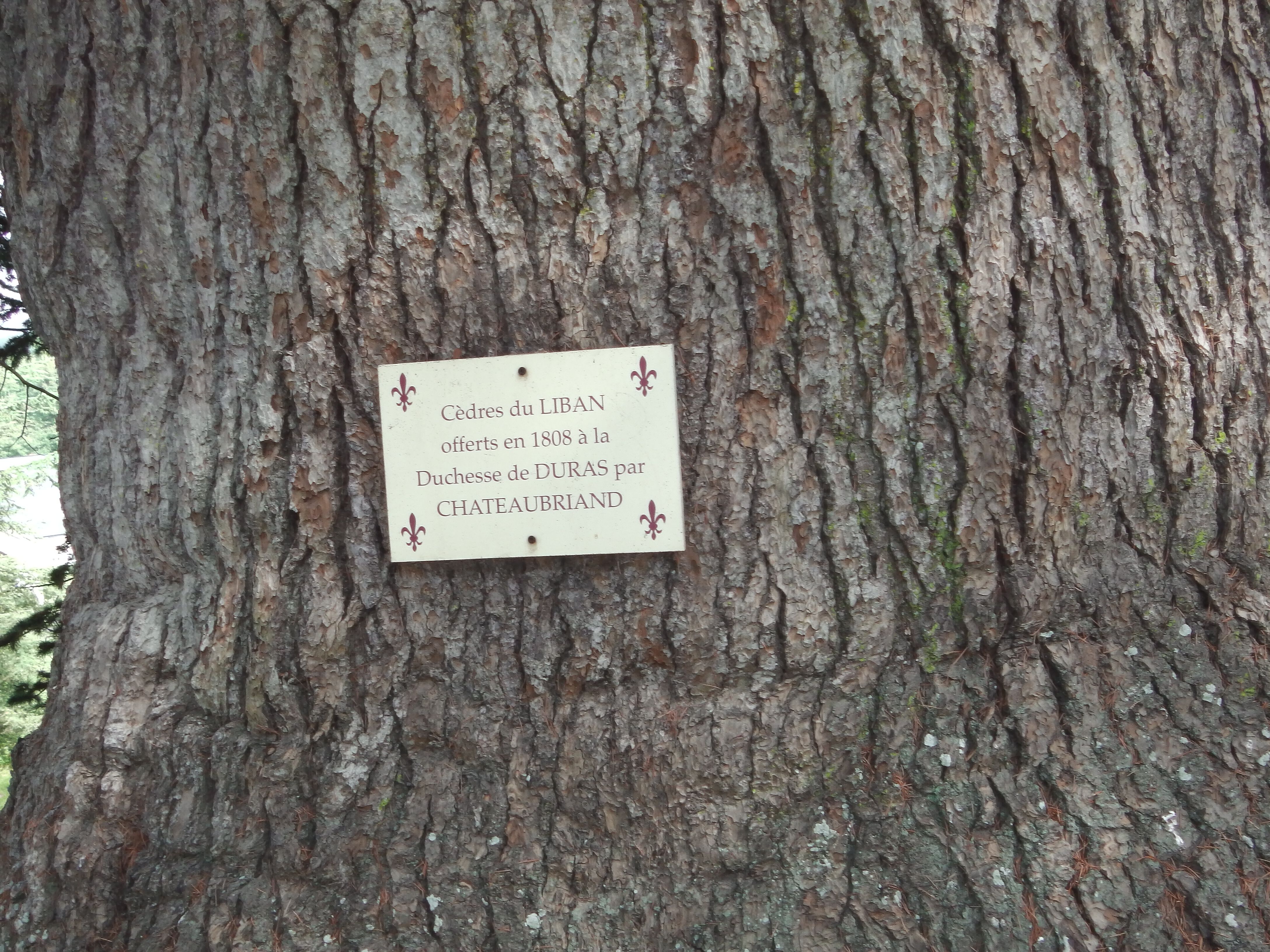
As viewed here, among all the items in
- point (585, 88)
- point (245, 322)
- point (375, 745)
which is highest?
point (585, 88)

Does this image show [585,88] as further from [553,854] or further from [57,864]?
[57,864]

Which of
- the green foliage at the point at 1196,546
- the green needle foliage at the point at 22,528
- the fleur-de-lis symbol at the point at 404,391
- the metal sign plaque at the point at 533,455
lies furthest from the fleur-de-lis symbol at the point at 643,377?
the green needle foliage at the point at 22,528

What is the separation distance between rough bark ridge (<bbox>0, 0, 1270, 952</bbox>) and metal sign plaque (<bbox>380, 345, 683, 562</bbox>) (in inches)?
1.9

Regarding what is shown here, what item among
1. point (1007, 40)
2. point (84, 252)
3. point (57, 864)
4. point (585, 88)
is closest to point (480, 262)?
point (585, 88)

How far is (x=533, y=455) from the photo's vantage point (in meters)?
1.71

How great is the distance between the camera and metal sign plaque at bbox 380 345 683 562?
5.49ft

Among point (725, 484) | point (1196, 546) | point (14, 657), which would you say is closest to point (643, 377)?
point (725, 484)

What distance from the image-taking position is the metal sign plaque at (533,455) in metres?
1.67

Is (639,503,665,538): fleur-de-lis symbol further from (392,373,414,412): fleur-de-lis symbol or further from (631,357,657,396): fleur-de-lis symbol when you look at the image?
(392,373,414,412): fleur-de-lis symbol

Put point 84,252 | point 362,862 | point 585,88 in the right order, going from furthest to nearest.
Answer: point 84,252, point 362,862, point 585,88

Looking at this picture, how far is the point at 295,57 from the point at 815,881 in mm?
1706

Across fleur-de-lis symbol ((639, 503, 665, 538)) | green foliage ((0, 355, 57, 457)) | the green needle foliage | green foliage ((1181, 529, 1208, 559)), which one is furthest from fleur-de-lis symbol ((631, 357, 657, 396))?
green foliage ((0, 355, 57, 457))

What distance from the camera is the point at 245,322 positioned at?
5.70 ft

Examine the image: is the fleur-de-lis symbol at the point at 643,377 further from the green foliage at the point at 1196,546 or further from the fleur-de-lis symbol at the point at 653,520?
the green foliage at the point at 1196,546
